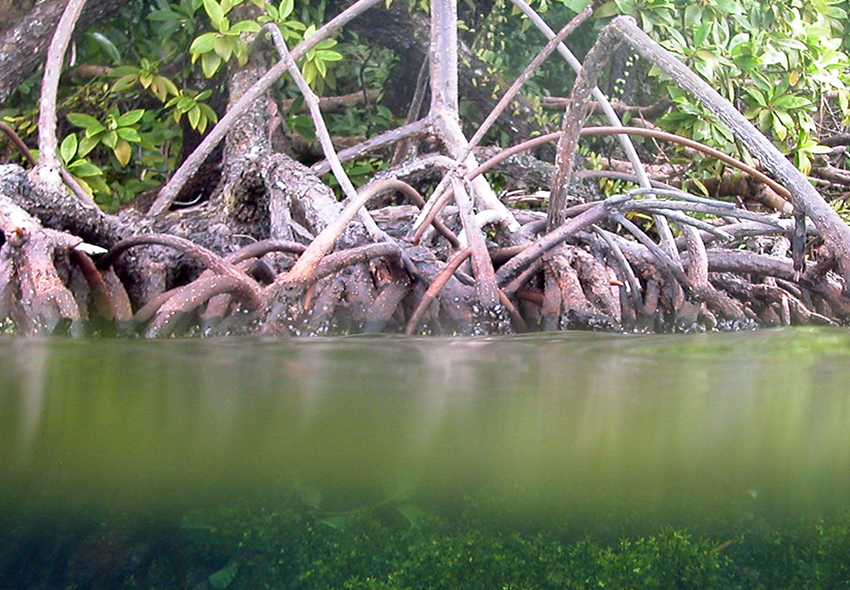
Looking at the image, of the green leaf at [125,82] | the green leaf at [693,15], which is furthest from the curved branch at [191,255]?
the green leaf at [693,15]

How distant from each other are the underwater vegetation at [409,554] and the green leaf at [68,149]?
3447 mm

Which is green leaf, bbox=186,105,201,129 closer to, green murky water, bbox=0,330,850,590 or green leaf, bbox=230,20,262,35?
green leaf, bbox=230,20,262,35

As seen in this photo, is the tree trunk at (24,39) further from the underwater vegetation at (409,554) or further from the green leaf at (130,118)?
the underwater vegetation at (409,554)

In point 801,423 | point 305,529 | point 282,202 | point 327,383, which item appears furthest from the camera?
point 282,202

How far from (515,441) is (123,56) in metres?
4.23

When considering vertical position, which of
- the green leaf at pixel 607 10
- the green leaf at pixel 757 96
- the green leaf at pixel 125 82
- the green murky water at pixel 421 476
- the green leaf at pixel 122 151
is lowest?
the green murky water at pixel 421 476

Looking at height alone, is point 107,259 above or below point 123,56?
below

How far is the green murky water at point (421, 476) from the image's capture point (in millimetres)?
746

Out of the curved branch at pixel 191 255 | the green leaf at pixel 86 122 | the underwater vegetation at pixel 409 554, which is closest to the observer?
the underwater vegetation at pixel 409 554

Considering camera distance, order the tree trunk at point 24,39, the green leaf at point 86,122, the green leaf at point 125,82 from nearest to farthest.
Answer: the tree trunk at point 24,39, the green leaf at point 86,122, the green leaf at point 125,82

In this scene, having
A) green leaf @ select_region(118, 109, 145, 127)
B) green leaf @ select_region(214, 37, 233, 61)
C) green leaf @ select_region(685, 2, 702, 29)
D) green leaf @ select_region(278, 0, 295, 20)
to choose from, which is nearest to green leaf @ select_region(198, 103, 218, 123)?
green leaf @ select_region(118, 109, 145, 127)

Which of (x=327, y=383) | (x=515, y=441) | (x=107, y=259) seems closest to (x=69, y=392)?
(x=327, y=383)

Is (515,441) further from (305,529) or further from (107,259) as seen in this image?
(107,259)

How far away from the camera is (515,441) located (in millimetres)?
1199
